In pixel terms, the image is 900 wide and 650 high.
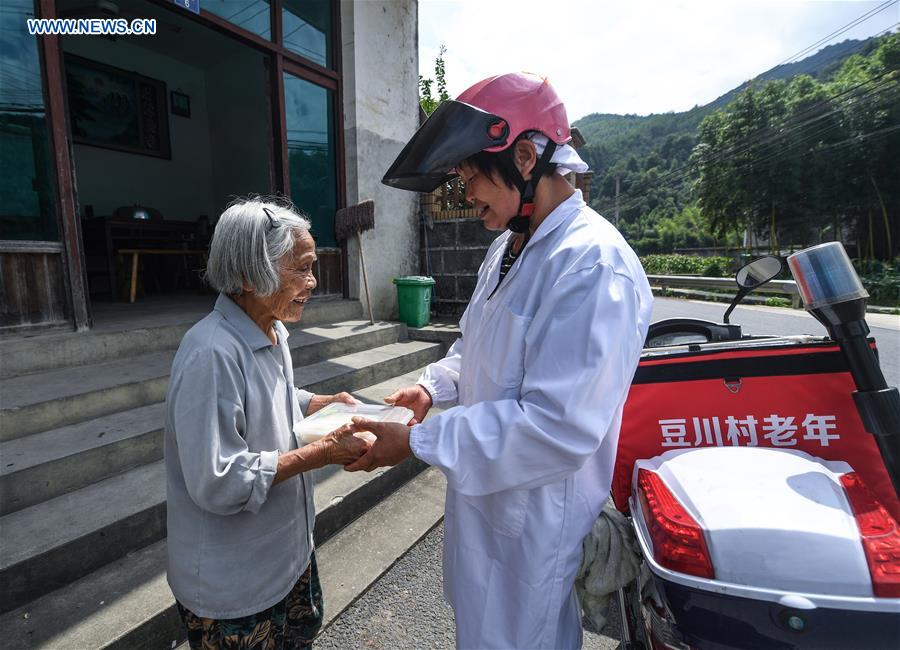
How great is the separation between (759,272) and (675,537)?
1.31 m

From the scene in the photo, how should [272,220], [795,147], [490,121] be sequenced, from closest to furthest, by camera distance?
[490,121]
[272,220]
[795,147]

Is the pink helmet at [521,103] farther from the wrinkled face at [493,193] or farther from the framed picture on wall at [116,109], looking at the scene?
the framed picture on wall at [116,109]

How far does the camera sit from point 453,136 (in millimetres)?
1266

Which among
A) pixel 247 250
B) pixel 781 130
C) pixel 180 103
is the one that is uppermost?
pixel 781 130

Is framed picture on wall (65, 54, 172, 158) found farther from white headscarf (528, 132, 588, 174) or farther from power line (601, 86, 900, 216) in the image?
power line (601, 86, 900, 216)

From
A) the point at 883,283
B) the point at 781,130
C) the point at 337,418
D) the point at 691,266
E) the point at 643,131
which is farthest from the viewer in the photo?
the point at 643,131

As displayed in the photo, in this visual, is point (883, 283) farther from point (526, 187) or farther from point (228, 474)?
point (228, 474)

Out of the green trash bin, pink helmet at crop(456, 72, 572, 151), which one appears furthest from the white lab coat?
the green trash bin

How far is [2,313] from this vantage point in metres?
3.35

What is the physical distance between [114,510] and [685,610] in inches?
104

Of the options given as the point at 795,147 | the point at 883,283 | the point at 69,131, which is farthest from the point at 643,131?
the point at 69,131

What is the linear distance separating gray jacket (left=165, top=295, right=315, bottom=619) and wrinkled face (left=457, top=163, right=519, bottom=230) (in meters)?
0.82

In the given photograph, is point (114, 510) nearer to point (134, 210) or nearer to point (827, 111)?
point (134, 210)

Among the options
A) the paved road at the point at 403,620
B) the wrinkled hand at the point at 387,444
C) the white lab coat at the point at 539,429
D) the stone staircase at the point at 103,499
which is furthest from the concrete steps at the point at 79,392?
the white lab coat at the point at 539,429
